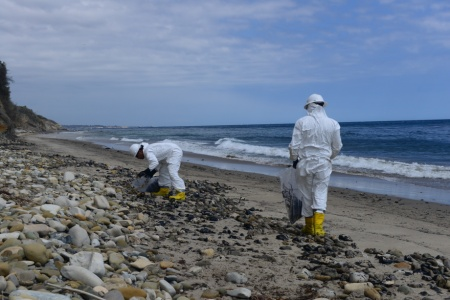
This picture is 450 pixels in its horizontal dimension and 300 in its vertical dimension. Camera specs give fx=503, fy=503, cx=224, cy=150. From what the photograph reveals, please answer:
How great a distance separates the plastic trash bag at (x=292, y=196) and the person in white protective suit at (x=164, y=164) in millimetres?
2468

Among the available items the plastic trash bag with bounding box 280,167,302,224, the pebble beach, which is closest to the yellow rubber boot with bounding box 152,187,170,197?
the pebble beach

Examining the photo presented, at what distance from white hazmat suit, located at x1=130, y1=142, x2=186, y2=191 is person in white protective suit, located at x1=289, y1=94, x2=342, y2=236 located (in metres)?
2.97

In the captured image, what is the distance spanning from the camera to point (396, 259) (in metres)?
5.54

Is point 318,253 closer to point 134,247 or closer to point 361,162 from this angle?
point 134,247

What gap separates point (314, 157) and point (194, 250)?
223 centimetres

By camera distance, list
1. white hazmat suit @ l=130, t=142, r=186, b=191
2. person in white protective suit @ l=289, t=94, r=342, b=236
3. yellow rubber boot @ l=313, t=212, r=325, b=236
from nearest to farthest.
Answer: yellow rubber boot @ l=313, t=212, r=325, b=236
person in white protective suit @ l=289, t=94, r=342, b=236
white hazmat suit @ l=130, t=142, r=186, b=191

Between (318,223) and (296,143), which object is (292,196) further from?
(296,143)

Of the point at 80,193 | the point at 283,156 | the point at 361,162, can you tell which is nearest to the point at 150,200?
the point at 80,193

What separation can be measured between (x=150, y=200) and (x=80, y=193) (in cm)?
124

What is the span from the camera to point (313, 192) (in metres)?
6.91

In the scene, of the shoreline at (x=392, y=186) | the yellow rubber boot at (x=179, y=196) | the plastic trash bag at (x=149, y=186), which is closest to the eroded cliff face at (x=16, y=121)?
the shoreline at (x=392, y=186)

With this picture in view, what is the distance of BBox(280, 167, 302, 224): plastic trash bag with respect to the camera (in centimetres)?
711

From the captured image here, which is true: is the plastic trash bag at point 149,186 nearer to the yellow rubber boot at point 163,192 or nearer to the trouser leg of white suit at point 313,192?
the yellow rubber boot at point 163,192

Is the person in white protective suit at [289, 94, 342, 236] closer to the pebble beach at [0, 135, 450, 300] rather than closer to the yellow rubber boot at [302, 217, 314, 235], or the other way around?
the yellow rubber boot at [302, 217, 314, 235]
